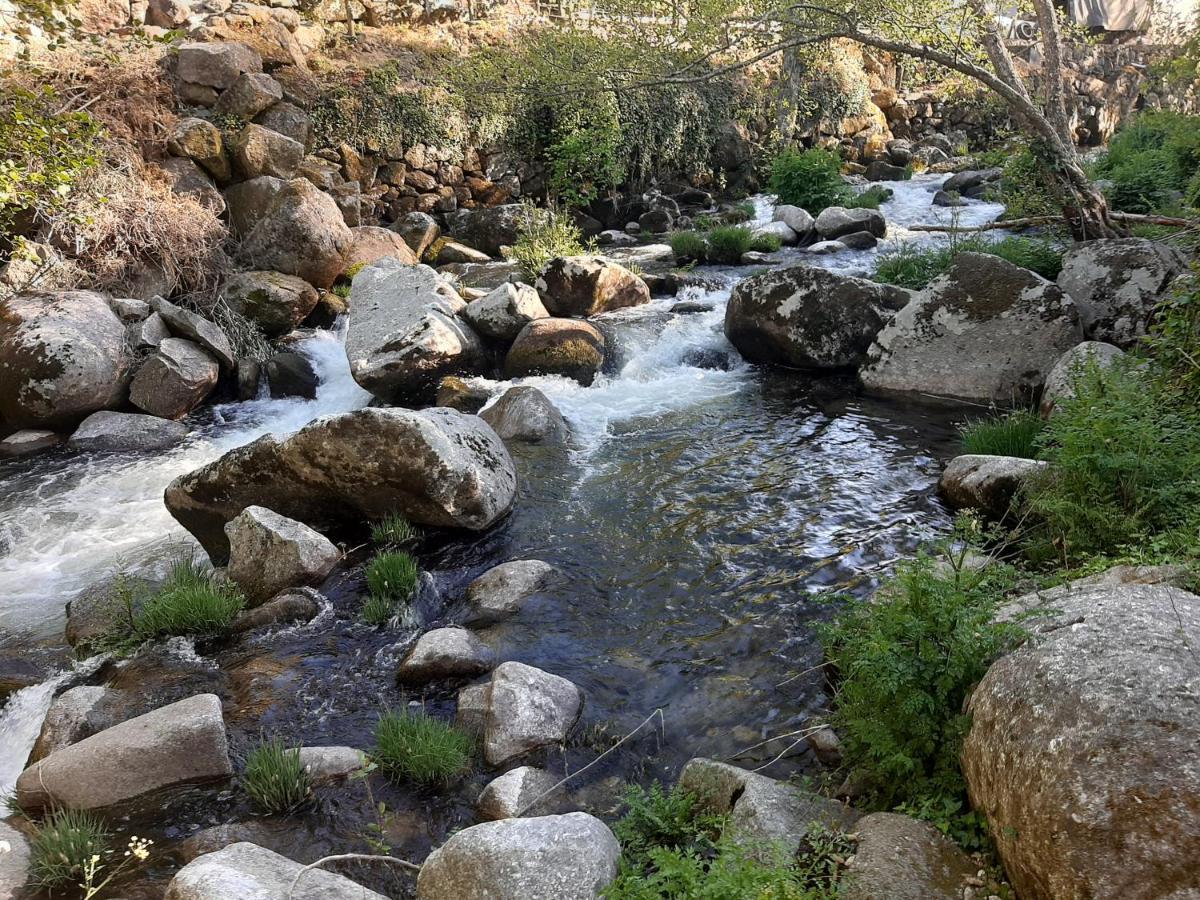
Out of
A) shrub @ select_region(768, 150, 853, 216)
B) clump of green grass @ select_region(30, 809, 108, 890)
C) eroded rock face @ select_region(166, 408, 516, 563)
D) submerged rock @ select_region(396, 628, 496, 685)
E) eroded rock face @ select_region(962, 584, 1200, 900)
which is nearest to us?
eroded rock face @ select_region(962, 584, 1200, 900)

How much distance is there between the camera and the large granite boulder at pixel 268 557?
5539mm

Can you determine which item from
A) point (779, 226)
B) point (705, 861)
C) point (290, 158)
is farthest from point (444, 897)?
point (779, 226)

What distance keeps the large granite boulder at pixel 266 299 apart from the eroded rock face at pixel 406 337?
1.31 meters

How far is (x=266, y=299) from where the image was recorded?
36.6ft

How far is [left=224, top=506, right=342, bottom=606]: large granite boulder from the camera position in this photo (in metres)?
5.54

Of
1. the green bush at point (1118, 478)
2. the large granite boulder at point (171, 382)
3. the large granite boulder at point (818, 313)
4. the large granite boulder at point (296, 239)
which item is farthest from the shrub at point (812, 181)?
the green bush at point (1118, 478)

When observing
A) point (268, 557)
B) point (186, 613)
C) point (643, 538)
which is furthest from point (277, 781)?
point (643, 538)

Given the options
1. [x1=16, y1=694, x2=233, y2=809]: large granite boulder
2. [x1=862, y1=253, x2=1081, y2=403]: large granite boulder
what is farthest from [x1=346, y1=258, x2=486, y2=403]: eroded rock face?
[x1=16, y1=694, x2=233, y2=809]: large granite boulder

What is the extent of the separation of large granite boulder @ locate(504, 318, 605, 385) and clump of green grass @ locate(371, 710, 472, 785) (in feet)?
21.0

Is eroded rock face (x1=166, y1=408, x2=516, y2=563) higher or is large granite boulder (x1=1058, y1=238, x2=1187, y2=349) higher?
large granite boulder (x1=1058, y1=238, x2=1187, y2=349)

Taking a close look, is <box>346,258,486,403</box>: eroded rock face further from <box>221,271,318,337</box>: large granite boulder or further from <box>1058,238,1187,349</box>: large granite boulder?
<box>1058,238,1187,349</box>: large granite boulder

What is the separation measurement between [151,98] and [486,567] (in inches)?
454

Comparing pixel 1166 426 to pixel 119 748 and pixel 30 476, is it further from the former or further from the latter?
pixel 30 476

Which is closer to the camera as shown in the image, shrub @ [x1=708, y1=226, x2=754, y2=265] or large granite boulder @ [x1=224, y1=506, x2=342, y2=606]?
large granite boulder @ [x1=224, y1=506, x2=342, y2=606]
